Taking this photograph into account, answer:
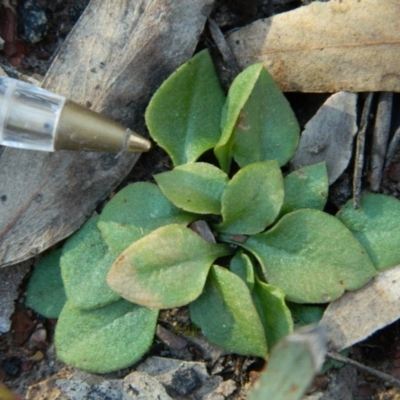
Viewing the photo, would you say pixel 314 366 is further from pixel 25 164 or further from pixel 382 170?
pixel 25 164

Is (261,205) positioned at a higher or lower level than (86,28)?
lower

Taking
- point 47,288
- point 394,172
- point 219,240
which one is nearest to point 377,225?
point 394,172

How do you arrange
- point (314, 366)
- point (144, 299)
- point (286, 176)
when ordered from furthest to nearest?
point (286, 176) → point (144, 299) → point (314, 366)

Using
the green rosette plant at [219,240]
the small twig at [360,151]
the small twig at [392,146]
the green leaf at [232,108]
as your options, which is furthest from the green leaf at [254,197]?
the small twig at [392,146]

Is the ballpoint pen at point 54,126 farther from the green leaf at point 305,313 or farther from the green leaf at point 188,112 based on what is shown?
the green leaf at point 305,313

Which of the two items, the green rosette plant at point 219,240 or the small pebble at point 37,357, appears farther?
the small pebble at point 37,357

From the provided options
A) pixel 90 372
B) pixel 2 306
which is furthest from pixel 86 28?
pixel 90 372

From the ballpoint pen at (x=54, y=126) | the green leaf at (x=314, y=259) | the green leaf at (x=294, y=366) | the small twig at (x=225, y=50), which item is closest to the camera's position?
the green leaf at (x=294, y=366)

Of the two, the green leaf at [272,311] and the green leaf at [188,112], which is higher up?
the green leaf at [188,112]
